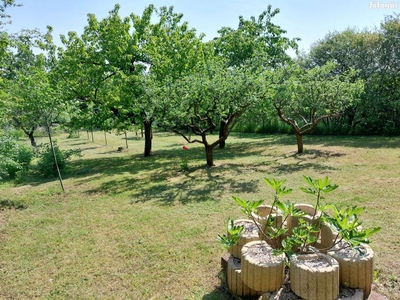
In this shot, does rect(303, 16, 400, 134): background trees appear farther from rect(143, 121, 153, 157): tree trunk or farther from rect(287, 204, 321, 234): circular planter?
rect(287, 204, 321, 234): circular planter

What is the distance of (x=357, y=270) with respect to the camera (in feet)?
7.44

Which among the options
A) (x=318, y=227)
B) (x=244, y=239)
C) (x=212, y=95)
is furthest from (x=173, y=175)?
(x=318, y=227)

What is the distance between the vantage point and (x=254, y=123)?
2264 cm

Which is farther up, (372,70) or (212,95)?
(372,70)

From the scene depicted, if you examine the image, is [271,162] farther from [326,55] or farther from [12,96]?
[326,55]

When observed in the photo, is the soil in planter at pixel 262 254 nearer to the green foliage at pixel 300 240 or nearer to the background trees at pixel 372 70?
the green foliage at pixel 300 240

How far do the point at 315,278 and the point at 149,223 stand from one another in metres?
3.40

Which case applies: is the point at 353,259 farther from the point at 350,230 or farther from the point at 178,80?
the point at 178,80

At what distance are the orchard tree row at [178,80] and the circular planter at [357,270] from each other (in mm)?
5910

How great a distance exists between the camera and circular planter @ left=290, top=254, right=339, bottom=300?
2.09 metres

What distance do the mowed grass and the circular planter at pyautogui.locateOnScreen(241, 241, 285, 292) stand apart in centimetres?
76

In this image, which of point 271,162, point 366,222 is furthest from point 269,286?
point 271,162

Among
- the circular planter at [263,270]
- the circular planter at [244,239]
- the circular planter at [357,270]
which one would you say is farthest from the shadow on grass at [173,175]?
the circular planter at [357,270]

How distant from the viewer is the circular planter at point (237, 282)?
270cm
